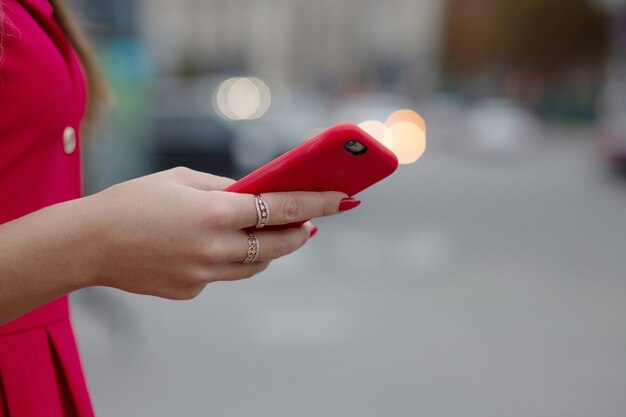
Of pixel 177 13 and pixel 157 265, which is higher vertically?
pixel 177 13

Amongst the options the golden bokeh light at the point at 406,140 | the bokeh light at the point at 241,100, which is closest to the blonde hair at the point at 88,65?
the bokeh light at the point at 241,100

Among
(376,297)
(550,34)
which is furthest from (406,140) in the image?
(550,34)

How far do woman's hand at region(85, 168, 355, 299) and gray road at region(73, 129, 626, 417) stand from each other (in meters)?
2.95

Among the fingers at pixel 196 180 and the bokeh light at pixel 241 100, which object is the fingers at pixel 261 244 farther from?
the bokeh light at pixel 241 100

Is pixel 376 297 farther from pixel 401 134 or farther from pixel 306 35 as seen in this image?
pixel 306 35

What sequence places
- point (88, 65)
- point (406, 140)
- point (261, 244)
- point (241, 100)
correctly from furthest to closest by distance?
point (406, 140)
point (241, 100)
point (88, 65)
point (261, 244)

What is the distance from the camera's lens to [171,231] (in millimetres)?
855

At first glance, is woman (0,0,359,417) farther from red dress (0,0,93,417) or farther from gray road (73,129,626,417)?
gray road (73,129,626,417)

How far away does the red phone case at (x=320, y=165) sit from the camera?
91cm

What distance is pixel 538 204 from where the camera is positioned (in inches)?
419

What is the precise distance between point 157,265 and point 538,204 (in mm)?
10379

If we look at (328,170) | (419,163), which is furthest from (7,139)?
(419,163)

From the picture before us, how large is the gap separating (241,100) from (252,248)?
11300mm

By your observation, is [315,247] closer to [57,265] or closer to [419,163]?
[57,265]
